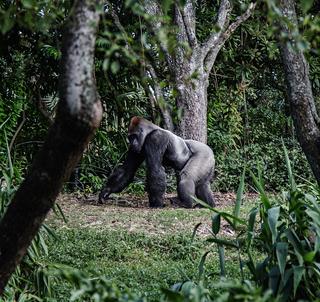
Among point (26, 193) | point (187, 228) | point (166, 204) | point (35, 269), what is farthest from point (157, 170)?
point (26, 193)

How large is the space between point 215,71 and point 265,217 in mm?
9901

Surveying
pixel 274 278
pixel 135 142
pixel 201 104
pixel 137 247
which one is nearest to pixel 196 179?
pixel 135 142

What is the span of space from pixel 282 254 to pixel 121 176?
20.0 ft

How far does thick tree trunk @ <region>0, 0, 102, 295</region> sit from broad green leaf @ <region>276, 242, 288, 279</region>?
1.35 meters

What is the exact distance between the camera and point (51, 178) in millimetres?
2342

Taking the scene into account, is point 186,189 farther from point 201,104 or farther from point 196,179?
point 201,104

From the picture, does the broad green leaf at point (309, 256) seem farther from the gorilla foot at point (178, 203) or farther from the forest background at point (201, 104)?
the forest background at point (201, 104)

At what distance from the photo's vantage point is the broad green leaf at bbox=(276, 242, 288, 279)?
133 inches

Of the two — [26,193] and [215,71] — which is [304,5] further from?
[215,71]

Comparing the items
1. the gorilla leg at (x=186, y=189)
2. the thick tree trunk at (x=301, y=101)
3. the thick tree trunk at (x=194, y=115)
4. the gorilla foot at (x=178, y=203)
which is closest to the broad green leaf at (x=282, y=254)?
the thick tree trunk at (x=301, y=101)

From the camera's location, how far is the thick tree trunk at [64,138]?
212cm

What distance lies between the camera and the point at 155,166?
29.3 ft

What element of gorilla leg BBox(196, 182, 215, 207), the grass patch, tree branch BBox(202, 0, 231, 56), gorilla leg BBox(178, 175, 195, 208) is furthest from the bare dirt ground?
tree branch BBox(202, 0, 231, 56)

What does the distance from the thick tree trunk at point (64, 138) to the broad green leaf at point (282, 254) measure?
135 cm
